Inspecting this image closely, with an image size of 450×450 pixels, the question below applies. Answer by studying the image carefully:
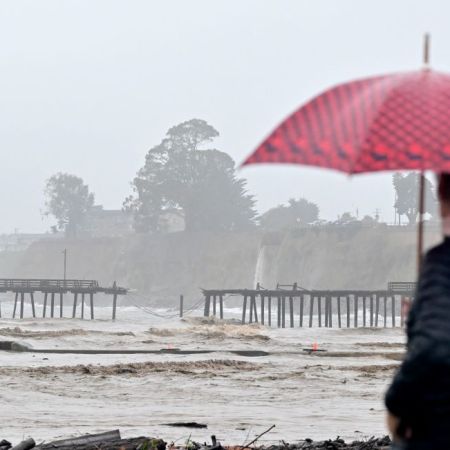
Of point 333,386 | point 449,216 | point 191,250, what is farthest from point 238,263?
point 449,216

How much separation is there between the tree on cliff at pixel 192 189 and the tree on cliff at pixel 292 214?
36.8 metres

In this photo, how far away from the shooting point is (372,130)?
371cm

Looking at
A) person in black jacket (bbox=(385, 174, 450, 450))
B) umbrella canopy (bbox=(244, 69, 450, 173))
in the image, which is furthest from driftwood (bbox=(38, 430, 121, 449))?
person in black jacket (bbox=(385, 174, 450, 450))

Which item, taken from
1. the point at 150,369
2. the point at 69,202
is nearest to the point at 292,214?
the point at 69,202

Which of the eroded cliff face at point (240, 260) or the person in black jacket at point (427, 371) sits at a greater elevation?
the eroded cliff face at point (240, 260)

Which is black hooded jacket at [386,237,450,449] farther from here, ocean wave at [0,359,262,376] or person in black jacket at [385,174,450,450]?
ocean wave at [0,359,262,376]

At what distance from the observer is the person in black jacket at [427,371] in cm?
333

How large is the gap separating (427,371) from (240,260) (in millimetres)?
143212

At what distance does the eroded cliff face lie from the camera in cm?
13350

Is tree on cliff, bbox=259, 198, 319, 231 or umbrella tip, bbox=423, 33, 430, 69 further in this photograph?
tree on cliff, bbox=259, 198, 319, 231

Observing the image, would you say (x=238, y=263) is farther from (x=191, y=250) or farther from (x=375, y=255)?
(x=375, y=255)

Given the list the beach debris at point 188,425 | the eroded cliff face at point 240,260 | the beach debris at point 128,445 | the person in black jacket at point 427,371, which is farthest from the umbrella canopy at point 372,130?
the eroded cliff face at point 240,260

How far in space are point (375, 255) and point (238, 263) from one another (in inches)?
826

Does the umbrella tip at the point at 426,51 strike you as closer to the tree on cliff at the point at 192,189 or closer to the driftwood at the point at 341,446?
the driftwood at the point at 341,446
